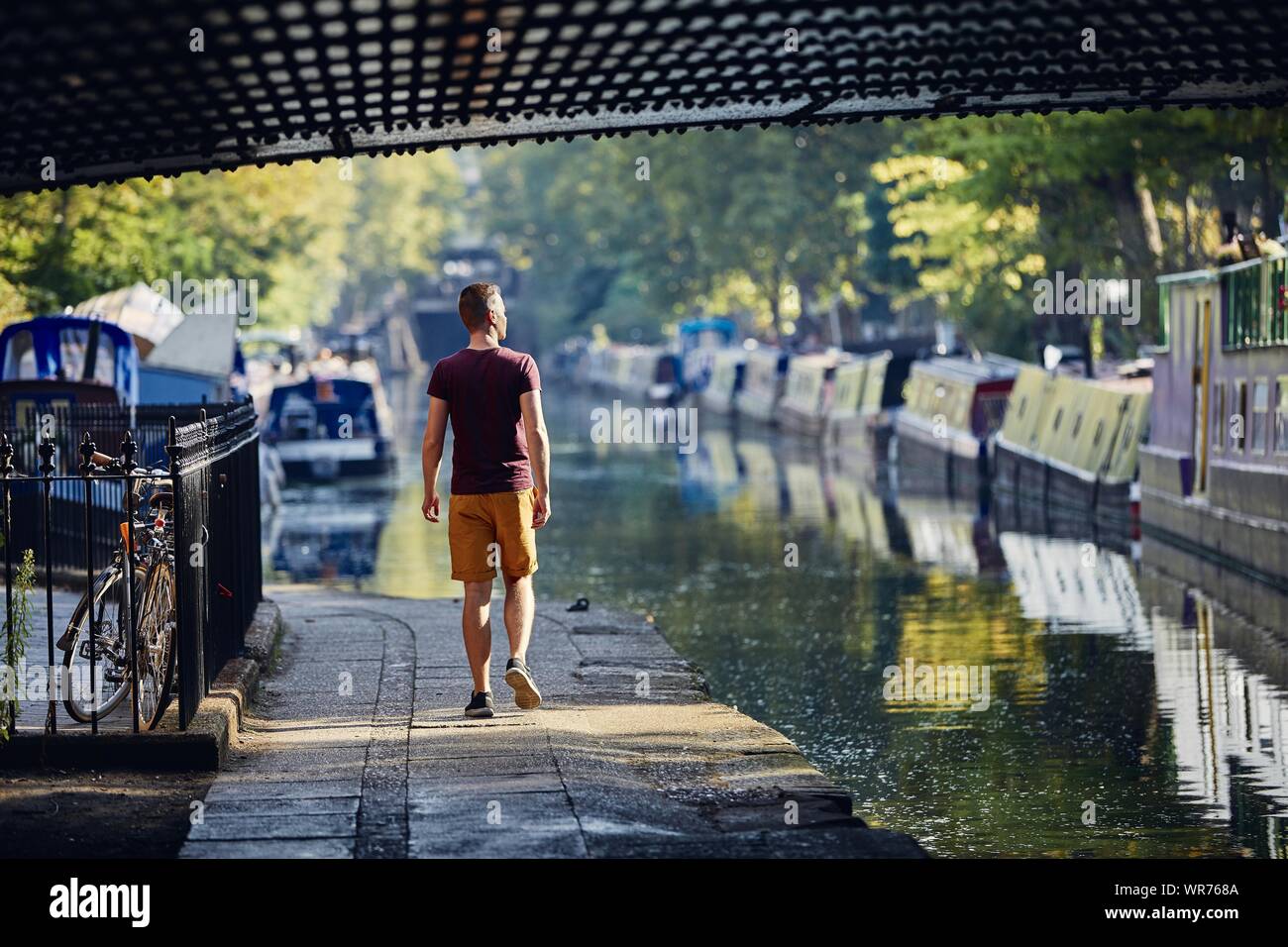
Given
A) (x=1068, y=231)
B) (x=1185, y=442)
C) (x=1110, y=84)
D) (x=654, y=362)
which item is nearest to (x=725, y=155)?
(x=654, y=362)

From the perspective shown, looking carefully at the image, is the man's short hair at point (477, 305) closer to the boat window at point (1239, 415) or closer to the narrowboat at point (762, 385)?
the boat window at point (1239, 415)

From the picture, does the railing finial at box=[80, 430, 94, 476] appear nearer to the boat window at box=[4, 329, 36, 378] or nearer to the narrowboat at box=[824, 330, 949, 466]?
the boat window at box=[4, 329, 36, 378]

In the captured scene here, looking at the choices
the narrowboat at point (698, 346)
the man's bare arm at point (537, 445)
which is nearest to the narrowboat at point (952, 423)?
the man's bare arm at point (537, 445)

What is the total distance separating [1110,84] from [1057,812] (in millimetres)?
3604

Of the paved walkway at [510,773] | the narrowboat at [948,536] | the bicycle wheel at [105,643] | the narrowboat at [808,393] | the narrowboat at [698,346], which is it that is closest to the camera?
the paved walkway at [510,773]

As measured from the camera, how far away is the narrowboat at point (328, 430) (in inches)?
1585

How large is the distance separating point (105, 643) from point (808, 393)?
4565 cm

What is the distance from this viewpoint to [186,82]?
8.66m

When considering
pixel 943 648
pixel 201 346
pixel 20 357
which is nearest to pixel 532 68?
pixel 943 648

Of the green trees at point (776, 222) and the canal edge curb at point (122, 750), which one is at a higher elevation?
the green trees at point (776, 222)

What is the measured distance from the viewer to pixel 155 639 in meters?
10.1

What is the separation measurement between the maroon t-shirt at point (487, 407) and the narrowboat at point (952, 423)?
25331mm

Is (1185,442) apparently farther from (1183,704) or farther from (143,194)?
(143,194)
